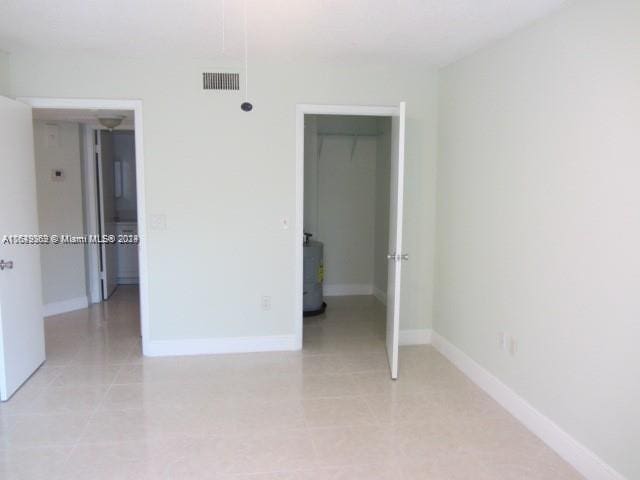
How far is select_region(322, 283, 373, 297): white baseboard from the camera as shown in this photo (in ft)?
20.8

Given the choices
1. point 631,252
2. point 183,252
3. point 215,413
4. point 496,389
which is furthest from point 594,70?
point 183,252

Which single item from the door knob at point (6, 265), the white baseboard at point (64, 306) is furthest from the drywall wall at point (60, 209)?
the door knob at point (6, 265)

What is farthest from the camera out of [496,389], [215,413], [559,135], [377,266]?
[377,266]

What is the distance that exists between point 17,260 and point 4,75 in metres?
1.42

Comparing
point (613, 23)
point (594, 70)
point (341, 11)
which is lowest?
point (594, 70)

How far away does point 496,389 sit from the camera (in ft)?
10.7

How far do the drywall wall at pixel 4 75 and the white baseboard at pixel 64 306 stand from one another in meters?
2.50

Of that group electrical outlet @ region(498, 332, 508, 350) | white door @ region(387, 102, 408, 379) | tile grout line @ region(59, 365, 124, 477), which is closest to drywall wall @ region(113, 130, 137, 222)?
tile grout line @ region(59, 365, 124, 477)

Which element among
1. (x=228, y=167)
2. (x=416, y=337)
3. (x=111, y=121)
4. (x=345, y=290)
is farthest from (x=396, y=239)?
(x=111, y=121)

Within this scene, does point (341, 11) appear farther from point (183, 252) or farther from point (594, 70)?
point (183, 252)

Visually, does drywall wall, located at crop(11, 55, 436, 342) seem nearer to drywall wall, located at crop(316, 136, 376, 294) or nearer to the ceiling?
the ceiling

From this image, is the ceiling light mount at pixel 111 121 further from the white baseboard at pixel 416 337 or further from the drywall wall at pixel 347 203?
the white baseboard at pixel 416 337

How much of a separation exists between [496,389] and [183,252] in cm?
261

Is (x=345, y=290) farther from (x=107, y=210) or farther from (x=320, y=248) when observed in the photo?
(x=107, y=210)
